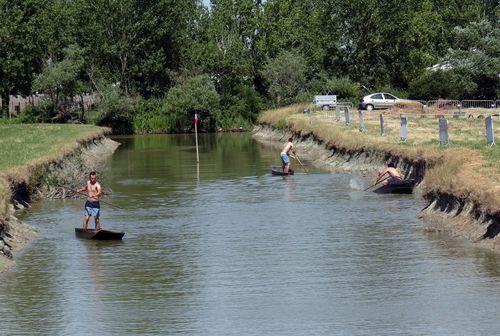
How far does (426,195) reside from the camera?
35625mm

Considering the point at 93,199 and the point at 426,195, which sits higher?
the point at 93,199

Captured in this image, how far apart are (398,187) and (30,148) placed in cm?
2206

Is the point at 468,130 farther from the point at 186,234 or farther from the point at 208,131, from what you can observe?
the point at 208,131

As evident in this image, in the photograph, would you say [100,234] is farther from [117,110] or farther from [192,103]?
[117,110]

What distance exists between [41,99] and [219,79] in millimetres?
19308

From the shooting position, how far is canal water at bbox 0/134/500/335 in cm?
2103

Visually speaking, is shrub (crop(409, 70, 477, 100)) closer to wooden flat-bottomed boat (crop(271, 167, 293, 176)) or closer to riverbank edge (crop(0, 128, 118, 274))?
riverbank edge (crop(0, 128, 118, 274))

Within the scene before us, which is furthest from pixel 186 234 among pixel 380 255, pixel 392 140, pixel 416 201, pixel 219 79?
pixel 219 79

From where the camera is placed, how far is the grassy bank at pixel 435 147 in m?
31.2

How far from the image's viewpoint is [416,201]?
39.2 m

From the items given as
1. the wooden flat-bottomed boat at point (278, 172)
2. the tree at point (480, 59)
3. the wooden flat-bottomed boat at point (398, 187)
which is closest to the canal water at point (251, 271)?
the wooden flat-bottomed boat at point (398, 187)

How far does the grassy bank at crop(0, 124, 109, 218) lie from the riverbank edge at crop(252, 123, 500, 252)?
44.5ft

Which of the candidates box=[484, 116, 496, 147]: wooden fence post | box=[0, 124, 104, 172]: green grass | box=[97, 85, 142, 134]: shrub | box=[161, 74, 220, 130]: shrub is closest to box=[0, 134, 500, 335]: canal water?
box=[484, 116, 496, 147]: wooden fence post

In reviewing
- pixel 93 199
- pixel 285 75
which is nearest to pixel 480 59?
pixel 285 75
